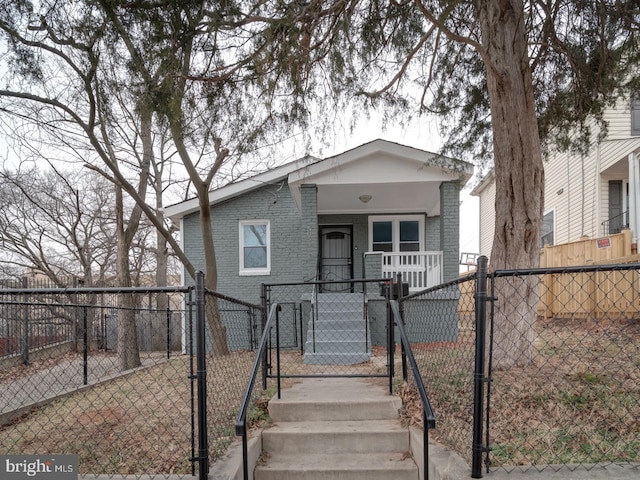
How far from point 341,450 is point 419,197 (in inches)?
305

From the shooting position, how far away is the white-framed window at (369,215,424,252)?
38.8 feet

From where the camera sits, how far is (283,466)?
138 inches

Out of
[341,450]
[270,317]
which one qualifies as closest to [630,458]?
[341,450]

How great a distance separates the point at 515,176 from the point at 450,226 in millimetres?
4177

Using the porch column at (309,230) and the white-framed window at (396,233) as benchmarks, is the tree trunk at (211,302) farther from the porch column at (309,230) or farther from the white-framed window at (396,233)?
the white-framed window at (396,233)

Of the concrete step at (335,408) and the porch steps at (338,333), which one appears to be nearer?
the concrete step at (335,408)

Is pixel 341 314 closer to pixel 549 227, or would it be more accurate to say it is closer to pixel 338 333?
pixel 338 333

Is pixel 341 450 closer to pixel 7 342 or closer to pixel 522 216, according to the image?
pixel 522 216

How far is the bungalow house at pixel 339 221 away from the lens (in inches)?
358

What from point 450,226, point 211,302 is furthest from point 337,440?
point 450,226

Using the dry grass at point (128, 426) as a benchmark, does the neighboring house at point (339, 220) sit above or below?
above

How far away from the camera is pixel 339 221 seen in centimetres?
1207

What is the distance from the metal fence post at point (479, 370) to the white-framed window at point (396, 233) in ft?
30.0

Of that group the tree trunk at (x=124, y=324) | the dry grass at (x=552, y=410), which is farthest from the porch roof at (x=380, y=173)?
the dry grass at (x=552, y=410)
